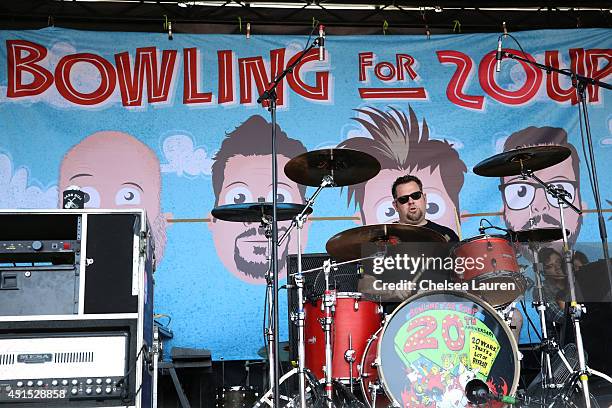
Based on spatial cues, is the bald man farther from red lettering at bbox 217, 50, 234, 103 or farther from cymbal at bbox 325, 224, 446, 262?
cymbal at bbox 325, 224, 446, 262

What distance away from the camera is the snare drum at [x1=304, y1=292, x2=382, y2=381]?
14.5 ft

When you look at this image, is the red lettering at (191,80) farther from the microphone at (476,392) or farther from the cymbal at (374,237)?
the microphone at (476,392)

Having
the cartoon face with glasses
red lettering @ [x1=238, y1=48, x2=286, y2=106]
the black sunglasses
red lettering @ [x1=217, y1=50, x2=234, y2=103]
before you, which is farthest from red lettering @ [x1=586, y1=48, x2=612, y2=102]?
red lettering @ [x1=217, y1=50, x2=234, y2=103]

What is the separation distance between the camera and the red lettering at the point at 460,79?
6.45 m

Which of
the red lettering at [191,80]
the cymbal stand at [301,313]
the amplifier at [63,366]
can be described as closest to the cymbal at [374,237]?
the cymbal stand at [301,313]

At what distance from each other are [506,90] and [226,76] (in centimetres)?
241

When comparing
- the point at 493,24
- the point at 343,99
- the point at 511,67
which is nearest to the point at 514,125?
the point at 511,67

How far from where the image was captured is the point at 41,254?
3.55 meters

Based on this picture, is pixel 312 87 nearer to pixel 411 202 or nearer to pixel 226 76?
pixel 226 76

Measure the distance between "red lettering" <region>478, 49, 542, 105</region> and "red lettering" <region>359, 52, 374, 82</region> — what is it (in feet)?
3.13

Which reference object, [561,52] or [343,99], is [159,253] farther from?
[561,52]

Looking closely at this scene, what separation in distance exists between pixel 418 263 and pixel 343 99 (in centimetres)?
277

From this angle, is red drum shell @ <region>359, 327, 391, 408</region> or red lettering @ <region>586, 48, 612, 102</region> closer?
red drum shell @ <region>359, 327, 391, 408</region>

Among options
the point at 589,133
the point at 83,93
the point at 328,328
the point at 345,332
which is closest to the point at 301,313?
the point at 328,328
